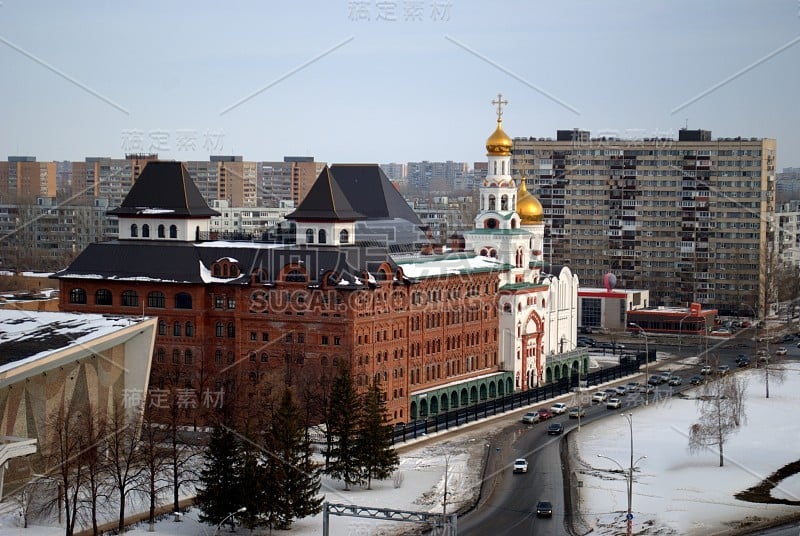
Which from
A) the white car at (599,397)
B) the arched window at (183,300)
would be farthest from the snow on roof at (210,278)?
the white car at (599,397)

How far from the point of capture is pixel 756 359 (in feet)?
392

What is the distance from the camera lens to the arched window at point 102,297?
9331cm

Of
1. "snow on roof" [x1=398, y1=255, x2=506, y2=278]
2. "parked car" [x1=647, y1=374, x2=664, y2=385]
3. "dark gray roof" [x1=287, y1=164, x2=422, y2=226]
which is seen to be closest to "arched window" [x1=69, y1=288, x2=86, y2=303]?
"snow on roof" [x1=398, y1=255, x2=506, y2=278]

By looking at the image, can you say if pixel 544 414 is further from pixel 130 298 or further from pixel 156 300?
pixel 130 298

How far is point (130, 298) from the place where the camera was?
9294cm

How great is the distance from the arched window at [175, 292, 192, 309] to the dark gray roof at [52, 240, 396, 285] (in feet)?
3.10

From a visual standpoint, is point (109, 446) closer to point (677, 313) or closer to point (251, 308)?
point (251, 308)

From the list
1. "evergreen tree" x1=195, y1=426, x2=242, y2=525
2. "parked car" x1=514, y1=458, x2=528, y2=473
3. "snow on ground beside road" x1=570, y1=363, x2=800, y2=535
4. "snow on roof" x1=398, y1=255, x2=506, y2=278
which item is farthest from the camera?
"snow on roof" x1=398, y1=255, x2=506, y2=278

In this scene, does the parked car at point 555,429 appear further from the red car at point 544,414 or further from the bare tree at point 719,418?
the bare tree at point 719,418

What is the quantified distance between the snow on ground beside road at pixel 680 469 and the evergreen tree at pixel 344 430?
35.5 feet

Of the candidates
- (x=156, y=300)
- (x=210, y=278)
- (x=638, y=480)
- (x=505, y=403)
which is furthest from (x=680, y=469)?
(x=156, y=300)

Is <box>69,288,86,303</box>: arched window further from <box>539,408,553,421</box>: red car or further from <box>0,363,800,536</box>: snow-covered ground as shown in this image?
<box>539,408,553,421</box>: red car

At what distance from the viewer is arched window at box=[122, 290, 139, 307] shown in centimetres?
9281

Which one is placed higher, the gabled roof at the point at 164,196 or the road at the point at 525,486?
the gabled roof at the point at 164,196
